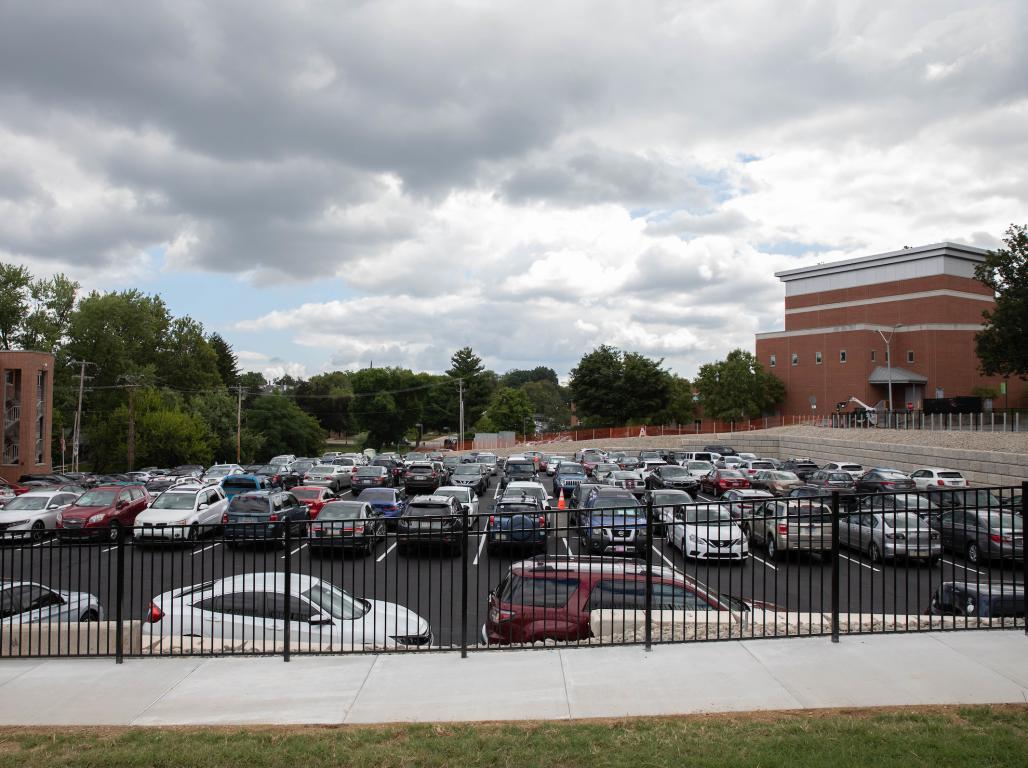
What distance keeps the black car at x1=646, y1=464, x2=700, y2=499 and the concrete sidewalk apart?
27.6m

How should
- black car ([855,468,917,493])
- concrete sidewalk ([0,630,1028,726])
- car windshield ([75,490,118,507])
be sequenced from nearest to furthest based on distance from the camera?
concrete sidewalk ([0,630,1028,726]) < car windshield ([75,490,118,507]) < black car ([855,468,917,493])

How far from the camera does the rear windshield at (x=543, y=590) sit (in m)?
9.30

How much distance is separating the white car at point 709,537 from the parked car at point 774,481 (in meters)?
15.8

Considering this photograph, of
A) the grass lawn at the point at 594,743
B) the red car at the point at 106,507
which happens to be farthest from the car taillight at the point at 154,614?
the red car at the point at 106,507

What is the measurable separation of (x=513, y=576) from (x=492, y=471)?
45271mm

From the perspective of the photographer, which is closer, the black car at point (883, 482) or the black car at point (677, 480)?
the black car at point (883, 482)

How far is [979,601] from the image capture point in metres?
9.32

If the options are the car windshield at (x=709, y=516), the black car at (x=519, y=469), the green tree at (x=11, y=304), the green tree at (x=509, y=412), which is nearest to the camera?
the car windshield at (x=709, y=516)

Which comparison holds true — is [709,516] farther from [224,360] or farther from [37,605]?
[224,360]

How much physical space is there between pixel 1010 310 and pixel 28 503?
49.7 metres

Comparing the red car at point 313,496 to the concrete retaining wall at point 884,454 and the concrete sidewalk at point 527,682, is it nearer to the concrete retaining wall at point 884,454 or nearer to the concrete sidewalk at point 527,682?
the concrete sidewalk at point 527,682

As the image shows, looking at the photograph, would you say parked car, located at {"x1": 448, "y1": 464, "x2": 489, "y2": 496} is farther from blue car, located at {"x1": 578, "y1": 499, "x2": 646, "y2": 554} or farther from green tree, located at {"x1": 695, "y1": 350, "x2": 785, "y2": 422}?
green tree, located at {"x1": 695, "y1": 350, "x2": 785, "y2": 422}

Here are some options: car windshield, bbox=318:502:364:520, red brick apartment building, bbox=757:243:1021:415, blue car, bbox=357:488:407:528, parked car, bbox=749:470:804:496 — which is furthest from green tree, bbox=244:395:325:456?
car windshield, bbox=318:502:364:520

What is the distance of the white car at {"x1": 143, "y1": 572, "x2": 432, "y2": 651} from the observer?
373 inches
